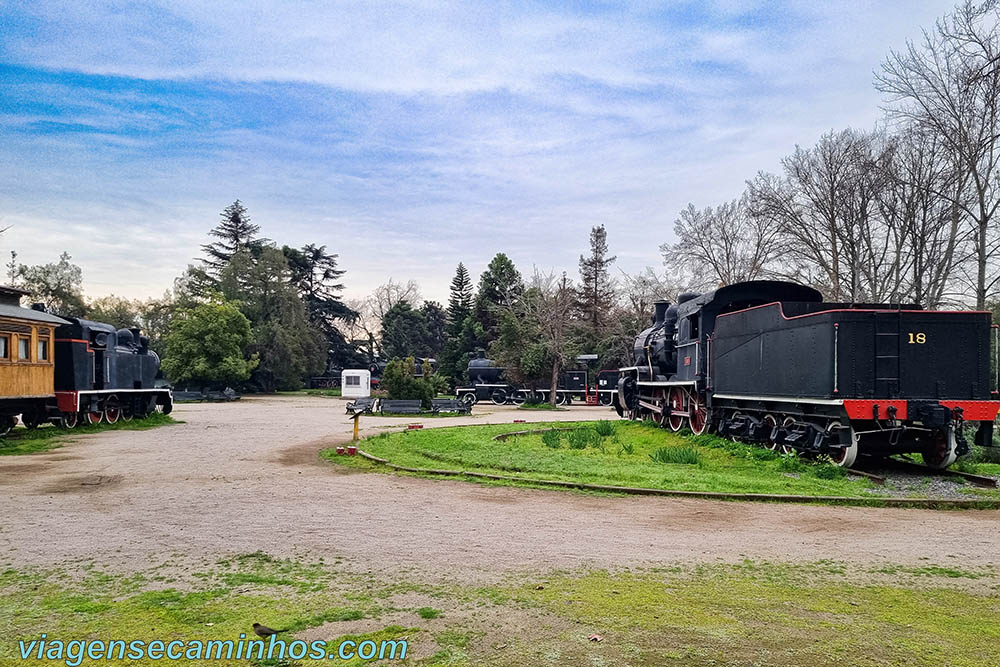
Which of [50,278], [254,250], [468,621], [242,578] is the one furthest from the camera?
[254,250]

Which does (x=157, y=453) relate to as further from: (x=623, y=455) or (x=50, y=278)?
(x=50, y=278)

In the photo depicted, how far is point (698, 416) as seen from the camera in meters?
19.1

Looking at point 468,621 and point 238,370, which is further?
point 238,370

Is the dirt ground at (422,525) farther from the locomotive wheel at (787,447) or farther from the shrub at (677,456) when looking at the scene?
the locomotive wheel at (787,447)

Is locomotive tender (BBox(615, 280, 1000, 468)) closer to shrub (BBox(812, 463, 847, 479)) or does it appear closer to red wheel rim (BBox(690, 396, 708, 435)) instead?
shrub (BBox(812, 463, 847, 479))

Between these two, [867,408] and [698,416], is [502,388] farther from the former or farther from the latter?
[867,408]

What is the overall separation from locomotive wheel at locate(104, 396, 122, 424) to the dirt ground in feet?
45.0

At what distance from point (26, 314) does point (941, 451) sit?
2301 cm

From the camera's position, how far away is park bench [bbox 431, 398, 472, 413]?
33469mm

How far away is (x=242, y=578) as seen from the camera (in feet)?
19.2

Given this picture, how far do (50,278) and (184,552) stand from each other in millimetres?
63679

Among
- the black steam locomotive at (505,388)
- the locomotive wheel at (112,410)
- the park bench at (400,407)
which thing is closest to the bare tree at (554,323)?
the black steam locomotive at (505,388)

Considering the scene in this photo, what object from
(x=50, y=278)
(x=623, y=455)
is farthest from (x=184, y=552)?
(x=50, y=278)

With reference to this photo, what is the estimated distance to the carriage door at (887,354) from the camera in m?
12.3
